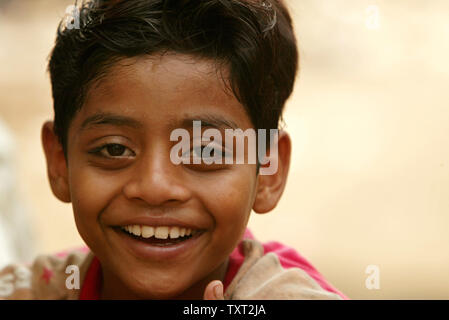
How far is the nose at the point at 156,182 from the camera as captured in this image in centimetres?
135

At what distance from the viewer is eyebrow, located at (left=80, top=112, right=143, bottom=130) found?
138cm

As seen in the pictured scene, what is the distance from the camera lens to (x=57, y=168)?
1689 mm

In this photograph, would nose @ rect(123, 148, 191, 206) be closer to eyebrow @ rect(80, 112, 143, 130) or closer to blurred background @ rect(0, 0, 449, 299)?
eyebrow @ rect(80, 112, 143, 130)

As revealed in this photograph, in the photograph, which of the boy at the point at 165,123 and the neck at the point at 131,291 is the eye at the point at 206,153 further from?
the neck at the point at 131,291

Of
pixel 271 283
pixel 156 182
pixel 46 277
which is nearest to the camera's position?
pixel 156 182

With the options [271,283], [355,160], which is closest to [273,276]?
[271,283]

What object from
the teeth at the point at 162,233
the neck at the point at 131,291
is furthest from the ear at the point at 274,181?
the teeth at the point at 162,233

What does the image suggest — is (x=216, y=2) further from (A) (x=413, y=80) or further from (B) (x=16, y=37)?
(B) (x=16, y=37)

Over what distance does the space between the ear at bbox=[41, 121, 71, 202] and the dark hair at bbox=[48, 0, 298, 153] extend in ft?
0.33

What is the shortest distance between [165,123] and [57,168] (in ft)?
1.49

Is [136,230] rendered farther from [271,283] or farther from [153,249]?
[271,283]

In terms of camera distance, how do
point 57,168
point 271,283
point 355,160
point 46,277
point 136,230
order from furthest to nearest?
point 355,160, point 46,277, point 57,168, point 271,283, point 136,230

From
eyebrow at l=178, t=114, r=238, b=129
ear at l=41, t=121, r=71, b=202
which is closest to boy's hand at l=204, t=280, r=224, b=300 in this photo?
eyebrow at l=178, t=114, r=238, b=129

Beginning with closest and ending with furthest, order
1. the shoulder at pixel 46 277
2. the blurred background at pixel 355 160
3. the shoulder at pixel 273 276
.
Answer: the shoulder at pixel 273 276, the shoulder at pixel 46 277, the blurred background at pixel 355 160
